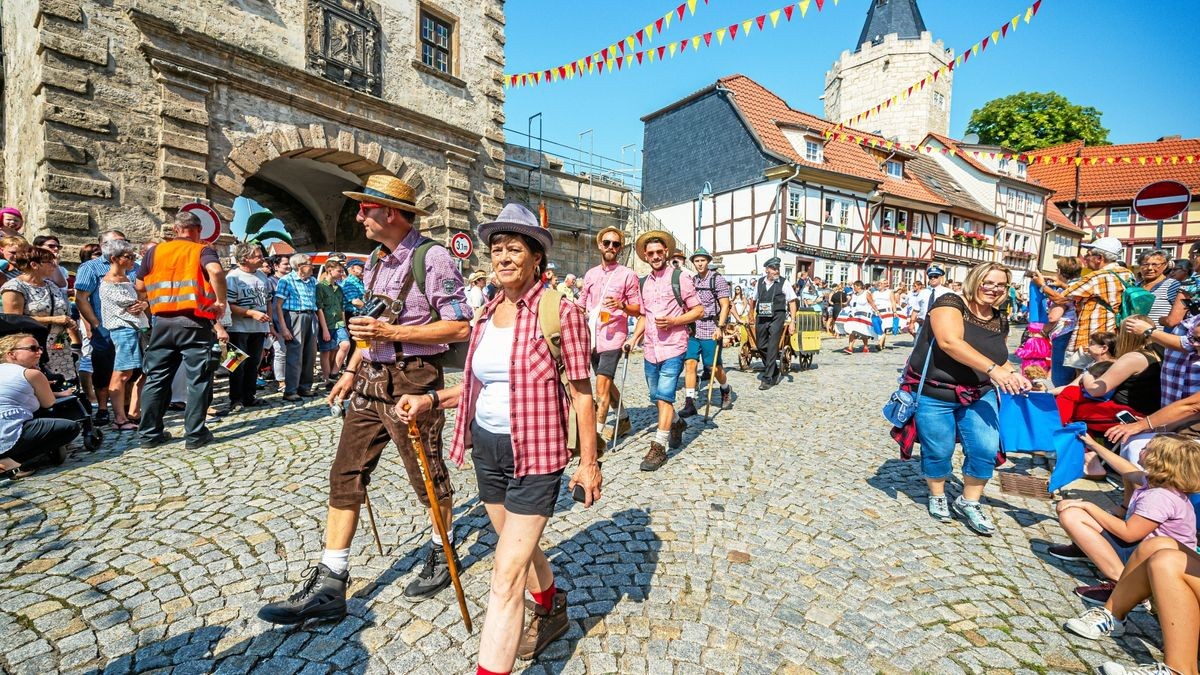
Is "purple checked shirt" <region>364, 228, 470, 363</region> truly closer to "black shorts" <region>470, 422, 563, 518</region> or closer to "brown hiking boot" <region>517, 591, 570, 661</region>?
"black shorts" <region>470, 422, 563, 518</region>

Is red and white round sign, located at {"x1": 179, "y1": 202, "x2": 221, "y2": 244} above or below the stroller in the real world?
above

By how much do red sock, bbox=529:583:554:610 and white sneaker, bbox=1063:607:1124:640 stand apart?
2.43 metres

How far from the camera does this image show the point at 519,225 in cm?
213

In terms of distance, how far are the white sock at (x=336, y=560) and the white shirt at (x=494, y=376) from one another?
41.9 inches

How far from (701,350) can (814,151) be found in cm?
2240

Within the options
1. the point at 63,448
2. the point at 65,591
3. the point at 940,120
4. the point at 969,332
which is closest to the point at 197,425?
the point at 63,448

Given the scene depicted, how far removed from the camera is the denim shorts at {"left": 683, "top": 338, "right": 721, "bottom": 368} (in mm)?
6512

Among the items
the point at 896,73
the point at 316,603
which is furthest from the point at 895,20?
the point at 316,603

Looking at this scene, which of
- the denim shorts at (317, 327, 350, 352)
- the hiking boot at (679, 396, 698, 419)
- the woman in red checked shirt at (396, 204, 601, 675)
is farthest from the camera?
the denim shorts at (317, 327, 350, 352)

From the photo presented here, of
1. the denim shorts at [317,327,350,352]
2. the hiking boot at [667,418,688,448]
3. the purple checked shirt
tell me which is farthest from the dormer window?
the purple checked shirt

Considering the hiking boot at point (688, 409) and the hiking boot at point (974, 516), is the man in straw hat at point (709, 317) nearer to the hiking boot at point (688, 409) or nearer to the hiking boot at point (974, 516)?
the hiking boot at point (688, 409)

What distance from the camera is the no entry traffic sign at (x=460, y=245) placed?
13750 millimetres

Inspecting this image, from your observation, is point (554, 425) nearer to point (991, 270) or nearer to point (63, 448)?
point (991, 270)

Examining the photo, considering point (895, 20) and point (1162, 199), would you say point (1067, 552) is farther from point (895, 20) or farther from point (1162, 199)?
point (895, 20)
